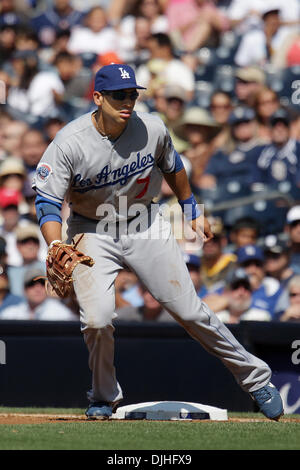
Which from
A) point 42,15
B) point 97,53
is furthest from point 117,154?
point 42,15

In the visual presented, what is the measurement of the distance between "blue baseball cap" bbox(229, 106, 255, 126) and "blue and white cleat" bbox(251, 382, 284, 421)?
4.85 meters

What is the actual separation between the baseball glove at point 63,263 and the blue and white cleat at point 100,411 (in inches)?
30.0

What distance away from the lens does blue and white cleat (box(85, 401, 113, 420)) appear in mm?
5590

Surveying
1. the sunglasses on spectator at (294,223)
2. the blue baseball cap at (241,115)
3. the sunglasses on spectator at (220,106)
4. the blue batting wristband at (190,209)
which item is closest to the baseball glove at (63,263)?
the blue batting wristband at (190,209)

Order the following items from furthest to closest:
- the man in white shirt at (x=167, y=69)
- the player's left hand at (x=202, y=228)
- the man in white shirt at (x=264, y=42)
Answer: the man in white shirt at (x=264, y=42), the man in white shirt at (x=167, y=69), the player's left hand at (x=202, y=228)

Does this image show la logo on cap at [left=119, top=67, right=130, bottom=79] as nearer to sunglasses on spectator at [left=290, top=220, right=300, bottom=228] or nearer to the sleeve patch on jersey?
the sleeve patch on jersey

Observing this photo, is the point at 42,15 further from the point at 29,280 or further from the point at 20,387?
the point at 20,387

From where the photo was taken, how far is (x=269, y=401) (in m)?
5.48

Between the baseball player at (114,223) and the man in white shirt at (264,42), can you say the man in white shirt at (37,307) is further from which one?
the man in white shirt at (264,42)

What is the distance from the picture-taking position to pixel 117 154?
5414mm

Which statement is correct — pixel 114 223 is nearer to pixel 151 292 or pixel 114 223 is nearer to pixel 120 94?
pixel 151 292

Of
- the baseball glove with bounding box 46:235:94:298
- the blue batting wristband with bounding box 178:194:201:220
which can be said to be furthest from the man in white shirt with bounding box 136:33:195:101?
the baseball glove with bounding box 46:235:94:298

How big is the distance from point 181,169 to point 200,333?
996mm

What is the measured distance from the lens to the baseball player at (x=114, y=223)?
5.31 metres
